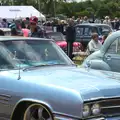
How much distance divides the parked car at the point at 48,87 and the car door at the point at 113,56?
9.27ft

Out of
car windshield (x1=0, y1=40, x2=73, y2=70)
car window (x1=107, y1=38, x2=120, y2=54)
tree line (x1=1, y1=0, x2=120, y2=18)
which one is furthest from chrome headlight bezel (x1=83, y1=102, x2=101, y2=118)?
tree line (x1=1, y1=0, x2=120, y2=18)

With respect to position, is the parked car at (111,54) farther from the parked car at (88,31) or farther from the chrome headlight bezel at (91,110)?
the parked car at (88,31)

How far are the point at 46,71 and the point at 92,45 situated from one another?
9045 mm

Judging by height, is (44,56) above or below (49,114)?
above

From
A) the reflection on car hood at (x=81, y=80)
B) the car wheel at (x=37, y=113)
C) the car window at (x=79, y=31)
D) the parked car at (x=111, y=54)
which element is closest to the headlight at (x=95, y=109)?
the reflection on car hood at (x=81, y=80)

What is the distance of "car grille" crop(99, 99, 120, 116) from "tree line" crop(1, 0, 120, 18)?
45.4 m

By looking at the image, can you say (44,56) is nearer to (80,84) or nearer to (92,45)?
(80,84)

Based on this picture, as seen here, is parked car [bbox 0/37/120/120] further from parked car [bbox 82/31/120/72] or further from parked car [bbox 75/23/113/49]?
parked car [bbox 75/23/113/49]

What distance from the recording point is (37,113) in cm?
541

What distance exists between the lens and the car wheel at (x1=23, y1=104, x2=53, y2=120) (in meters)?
5.23

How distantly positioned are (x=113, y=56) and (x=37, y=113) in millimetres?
4478

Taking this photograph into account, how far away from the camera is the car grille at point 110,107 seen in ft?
16.6

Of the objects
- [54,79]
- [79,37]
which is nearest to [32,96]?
[54,79]

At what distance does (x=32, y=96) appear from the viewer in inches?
211
